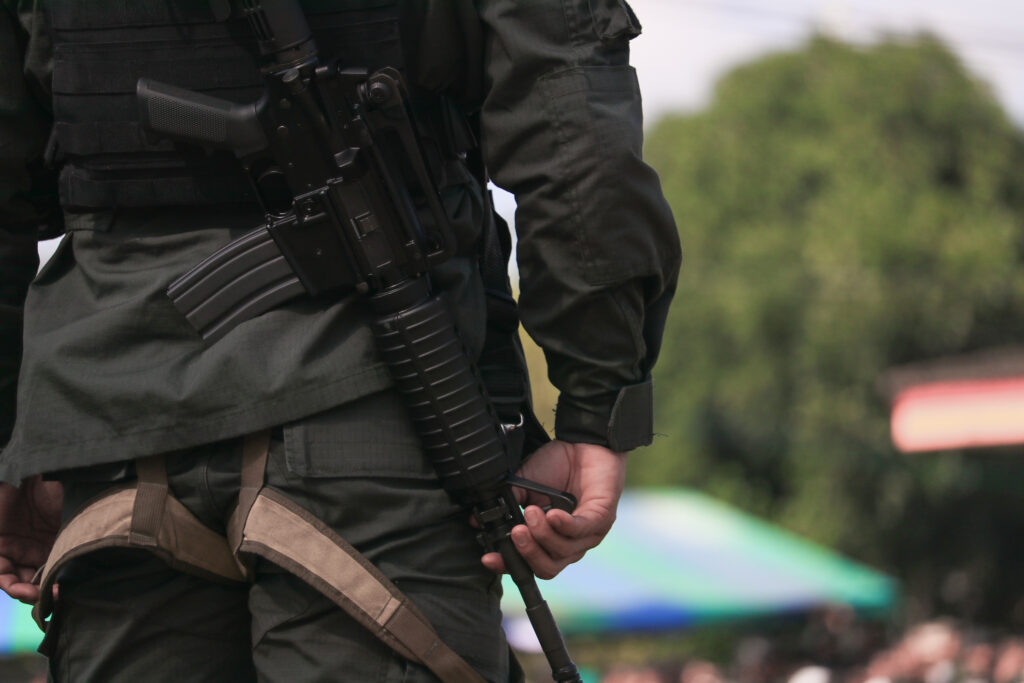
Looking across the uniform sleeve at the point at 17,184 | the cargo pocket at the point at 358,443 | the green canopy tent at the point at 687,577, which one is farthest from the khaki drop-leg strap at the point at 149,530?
the green canopy tent at the point at 687,577

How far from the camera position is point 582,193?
5.39ft

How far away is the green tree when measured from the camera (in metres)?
20.0

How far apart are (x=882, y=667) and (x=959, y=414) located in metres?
5.63

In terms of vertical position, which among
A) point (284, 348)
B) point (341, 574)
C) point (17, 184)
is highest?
point (17, 184)

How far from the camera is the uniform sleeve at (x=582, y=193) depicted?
163 cm

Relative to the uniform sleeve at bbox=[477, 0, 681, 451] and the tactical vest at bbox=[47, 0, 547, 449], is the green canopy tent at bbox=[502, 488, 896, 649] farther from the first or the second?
the tactical vest at bbox=[47, 0, 547, 449]

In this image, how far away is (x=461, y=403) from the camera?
1.63 m

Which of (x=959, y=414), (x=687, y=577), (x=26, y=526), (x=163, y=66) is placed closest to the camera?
(x=163, y=66)

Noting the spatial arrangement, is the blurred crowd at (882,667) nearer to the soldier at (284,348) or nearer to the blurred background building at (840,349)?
the blurred background building at (840,349)

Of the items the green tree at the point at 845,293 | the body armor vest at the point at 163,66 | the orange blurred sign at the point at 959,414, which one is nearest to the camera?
the body armor vest at the point at 163,66

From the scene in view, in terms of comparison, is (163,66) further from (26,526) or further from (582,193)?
(26,526)

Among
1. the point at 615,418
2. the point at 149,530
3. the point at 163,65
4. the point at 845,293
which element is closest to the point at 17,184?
the point at 163,65

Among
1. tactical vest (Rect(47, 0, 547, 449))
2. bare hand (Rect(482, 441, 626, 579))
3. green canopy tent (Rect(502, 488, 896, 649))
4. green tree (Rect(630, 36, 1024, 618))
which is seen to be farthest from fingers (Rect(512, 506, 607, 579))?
green tree (Rect(630, 36, 1024, 618))

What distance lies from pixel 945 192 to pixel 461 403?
23.6 m
